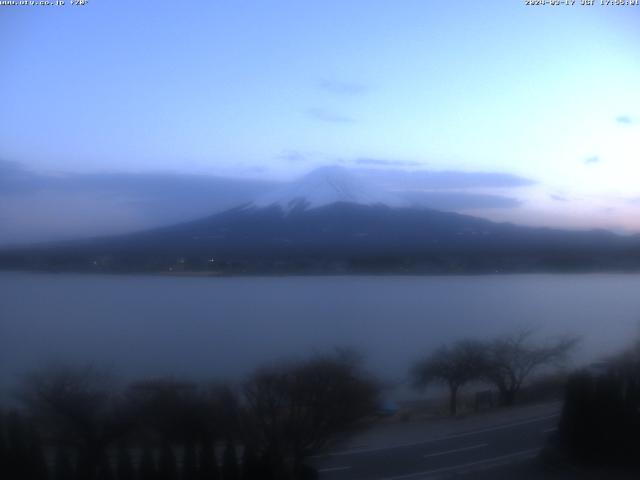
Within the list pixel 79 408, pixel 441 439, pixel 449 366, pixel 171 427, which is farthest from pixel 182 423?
pixel 449 366

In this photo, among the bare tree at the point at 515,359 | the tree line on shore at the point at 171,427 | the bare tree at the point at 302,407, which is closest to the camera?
the tree line on shore at the point at 171,427

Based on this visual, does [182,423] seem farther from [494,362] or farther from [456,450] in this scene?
[494,362]

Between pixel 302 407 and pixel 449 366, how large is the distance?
3.00ft

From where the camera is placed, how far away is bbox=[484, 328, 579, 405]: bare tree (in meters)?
4.34

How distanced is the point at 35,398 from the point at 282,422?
1.33 meters

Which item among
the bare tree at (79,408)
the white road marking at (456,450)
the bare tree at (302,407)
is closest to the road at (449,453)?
the white road marking at (456,450)

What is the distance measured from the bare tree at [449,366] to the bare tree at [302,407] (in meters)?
0.33

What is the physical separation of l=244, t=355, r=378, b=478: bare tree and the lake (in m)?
0.11

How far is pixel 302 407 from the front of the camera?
396 centimetres

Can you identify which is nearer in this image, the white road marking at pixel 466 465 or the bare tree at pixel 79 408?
the bare tree at pixel 79 408

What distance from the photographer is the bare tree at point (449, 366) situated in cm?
420

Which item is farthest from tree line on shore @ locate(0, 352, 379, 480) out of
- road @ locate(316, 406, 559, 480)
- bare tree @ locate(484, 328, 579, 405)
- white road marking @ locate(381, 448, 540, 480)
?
bare tree @ locate(484, 328, 579, 405)

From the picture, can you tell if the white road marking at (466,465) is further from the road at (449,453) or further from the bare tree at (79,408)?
the bare tree at (79,408)

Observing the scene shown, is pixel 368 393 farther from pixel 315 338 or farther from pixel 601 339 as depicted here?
pixel 601 339
